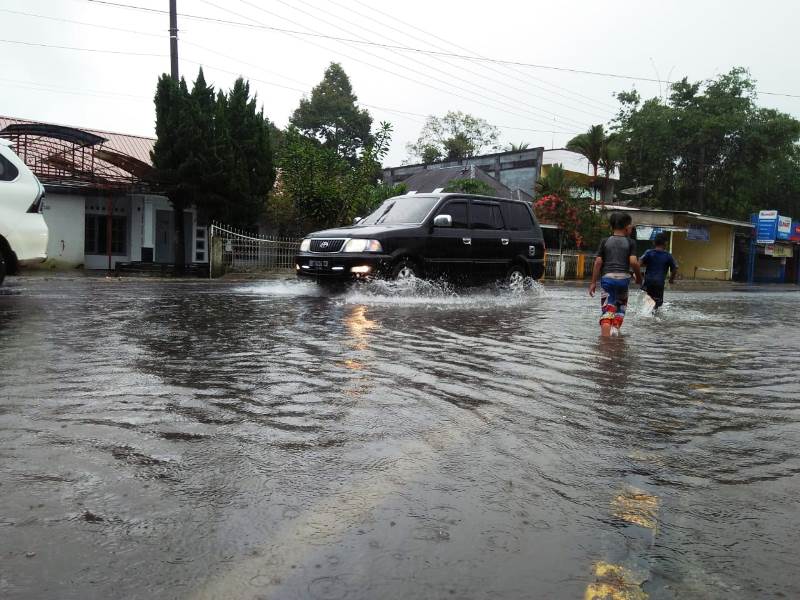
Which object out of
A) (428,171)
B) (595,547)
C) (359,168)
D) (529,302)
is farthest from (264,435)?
(428,171)

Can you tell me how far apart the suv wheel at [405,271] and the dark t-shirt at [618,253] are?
155 inches

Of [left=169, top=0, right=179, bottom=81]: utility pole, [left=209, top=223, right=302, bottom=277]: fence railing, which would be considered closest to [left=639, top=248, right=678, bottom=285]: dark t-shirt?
[left=209, top=223, right=302, bottom=277]: fence railing

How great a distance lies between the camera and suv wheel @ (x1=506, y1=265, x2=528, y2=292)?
13.6 meters

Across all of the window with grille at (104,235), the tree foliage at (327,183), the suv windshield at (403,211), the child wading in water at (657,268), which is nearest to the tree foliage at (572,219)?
the tree foliage at (327,183)

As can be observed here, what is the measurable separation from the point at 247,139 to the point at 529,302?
540 inches

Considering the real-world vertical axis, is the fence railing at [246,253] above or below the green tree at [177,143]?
below

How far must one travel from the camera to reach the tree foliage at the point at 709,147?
133 ft

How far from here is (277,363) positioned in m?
5.68

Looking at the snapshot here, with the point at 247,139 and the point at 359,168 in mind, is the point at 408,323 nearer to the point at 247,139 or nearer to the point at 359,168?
the point at 359,168

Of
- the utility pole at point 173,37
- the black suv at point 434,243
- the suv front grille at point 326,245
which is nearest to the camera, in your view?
the black suv at point 434,243

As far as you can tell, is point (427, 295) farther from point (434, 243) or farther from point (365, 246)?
point (365, 246)

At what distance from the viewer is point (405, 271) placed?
11875 mm

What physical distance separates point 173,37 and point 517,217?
13.7 m

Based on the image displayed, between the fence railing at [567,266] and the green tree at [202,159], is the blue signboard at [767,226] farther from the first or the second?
the green tree at [202,159]
